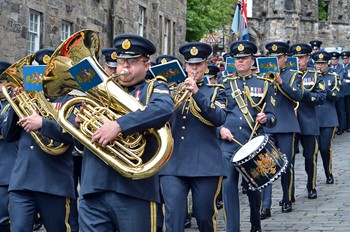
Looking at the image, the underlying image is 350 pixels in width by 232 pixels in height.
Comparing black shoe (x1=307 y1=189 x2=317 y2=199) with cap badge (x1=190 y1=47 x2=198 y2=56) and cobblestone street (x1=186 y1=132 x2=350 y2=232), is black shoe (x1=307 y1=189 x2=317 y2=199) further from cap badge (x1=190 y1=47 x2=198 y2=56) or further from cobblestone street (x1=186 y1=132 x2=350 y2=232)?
cap badge (x1=190 y1=47 x2=198 y2=56)

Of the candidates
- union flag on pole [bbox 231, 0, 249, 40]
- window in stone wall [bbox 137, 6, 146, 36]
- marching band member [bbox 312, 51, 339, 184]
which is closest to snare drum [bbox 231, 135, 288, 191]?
marching band member [bbox 312, 51, 339, 184]

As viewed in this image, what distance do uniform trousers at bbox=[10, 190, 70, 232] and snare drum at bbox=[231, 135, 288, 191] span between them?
2136 mm

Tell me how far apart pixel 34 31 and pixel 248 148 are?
1254cm

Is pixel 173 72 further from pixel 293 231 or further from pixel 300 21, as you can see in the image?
pixel 300 21

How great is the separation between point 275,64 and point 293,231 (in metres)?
2.04

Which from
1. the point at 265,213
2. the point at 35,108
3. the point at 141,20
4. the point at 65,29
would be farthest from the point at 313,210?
the point at 141,20

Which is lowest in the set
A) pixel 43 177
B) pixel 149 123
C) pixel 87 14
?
pixel 43 177

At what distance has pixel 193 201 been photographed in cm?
890

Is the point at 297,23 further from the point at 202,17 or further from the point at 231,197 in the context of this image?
the point at 231,197

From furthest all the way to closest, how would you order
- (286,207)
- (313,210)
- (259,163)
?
(313,210), (286,207), (259,163)

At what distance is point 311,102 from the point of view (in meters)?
13.5

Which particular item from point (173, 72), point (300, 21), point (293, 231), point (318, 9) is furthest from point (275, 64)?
point (318, 9)

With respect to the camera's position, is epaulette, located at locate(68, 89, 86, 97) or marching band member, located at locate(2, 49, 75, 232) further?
marching band member, located at locate(2, 49, 75, 232)

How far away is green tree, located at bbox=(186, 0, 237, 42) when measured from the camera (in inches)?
1956
